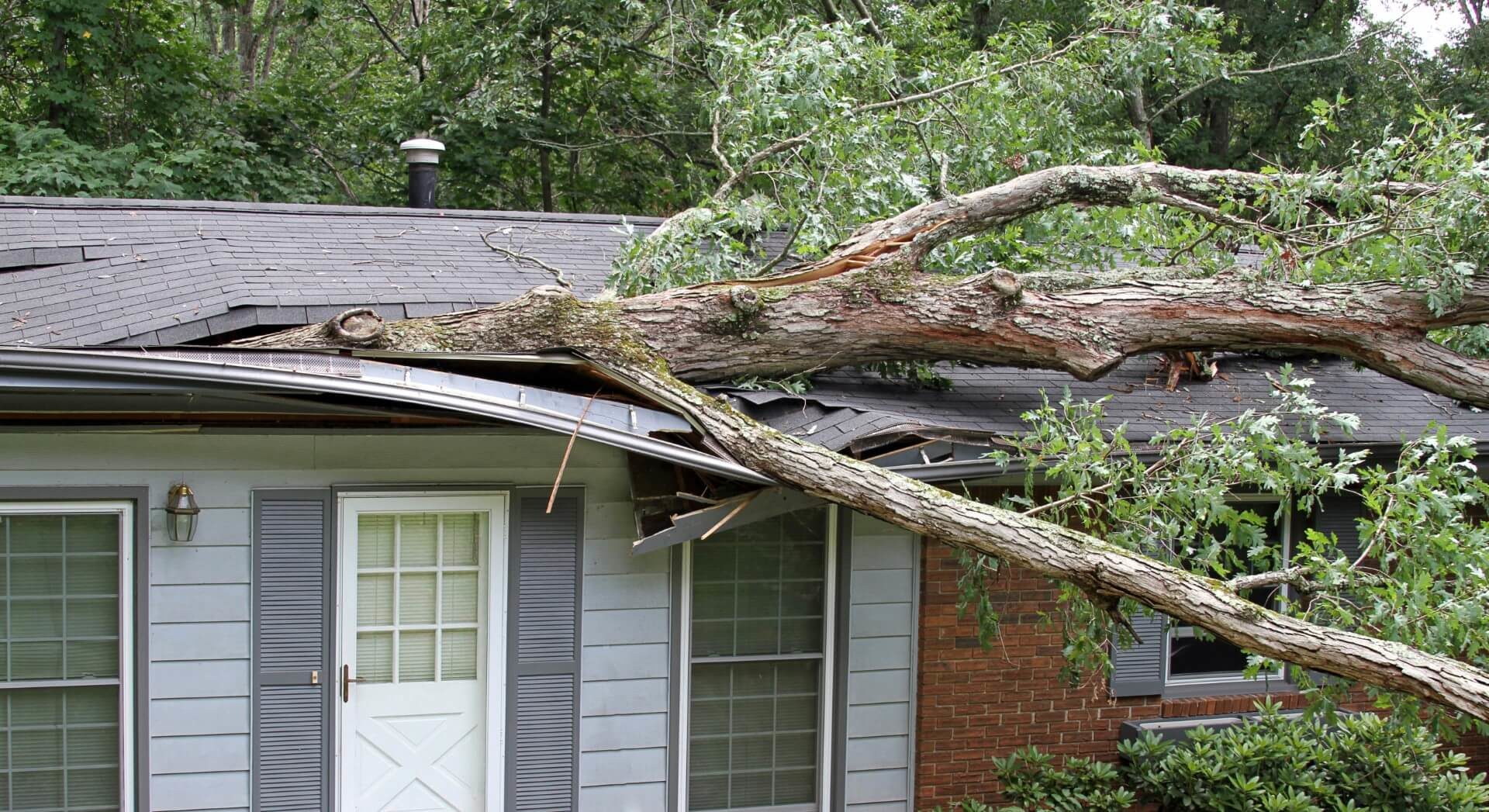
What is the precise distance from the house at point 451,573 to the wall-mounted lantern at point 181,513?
0.5 inches

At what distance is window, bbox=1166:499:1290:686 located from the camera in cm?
716

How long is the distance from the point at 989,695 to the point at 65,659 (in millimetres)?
4340

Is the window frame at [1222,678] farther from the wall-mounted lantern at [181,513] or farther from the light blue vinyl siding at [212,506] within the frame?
the wall-mounted lantern at [181,513]

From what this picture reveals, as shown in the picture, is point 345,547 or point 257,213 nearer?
point 345,547

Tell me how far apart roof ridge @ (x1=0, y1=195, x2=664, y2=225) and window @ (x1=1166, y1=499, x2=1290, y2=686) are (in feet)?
13.0

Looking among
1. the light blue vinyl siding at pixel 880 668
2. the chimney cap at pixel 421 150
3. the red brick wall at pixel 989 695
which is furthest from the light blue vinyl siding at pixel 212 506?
the chimney cap at pixel 421 150

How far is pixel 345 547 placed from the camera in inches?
230

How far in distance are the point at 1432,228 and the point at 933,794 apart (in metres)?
3.63

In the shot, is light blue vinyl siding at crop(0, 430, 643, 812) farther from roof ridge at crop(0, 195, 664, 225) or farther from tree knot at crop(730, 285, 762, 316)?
roof ridge at crop(0, 195, 664, 225)

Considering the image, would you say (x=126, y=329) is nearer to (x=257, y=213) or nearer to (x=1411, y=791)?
(x=257, y=213)

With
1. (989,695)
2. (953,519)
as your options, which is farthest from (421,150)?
(953,519)

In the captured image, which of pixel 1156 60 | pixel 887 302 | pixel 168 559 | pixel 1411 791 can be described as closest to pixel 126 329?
pixel 168 559

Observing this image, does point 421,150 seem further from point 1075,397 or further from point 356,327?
point 1075,397

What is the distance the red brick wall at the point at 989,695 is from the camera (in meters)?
6.60
